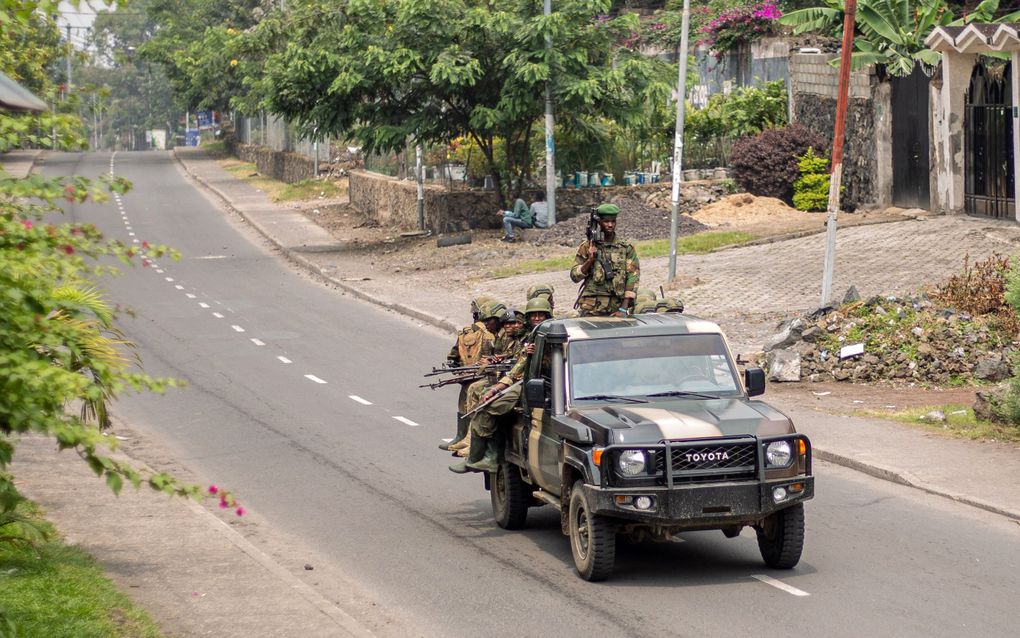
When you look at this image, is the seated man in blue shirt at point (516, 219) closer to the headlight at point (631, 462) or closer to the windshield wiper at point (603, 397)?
the windshield wiper at point (603, 397)

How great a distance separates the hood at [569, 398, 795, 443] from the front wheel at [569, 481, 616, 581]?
53 centimetres

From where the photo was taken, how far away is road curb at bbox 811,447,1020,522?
12266 millimetres

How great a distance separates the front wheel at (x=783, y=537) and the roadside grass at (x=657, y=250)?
66.9 ft

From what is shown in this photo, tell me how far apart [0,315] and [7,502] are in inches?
42.8

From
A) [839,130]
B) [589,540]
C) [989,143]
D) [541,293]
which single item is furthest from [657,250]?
[589,540]

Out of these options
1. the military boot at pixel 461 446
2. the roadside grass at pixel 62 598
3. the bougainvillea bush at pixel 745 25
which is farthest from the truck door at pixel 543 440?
the bougainvillea bush at pixel 745 25

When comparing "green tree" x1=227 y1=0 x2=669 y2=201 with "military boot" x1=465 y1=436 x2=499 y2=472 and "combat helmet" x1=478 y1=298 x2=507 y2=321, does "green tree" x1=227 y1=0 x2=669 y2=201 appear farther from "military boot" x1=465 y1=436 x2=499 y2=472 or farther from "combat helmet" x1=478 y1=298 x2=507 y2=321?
"military boot" x1=465 y1=436 x2=499 y2=472

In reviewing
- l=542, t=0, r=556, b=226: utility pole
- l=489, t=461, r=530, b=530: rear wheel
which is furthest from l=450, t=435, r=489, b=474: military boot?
l=542, t=0, r=556, b=226: utility pole

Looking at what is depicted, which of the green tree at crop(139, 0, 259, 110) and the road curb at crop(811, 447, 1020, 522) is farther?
the green tree at crop(139, 0, 259, 110)

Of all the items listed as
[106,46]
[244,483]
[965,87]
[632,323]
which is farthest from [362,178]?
[106,46]

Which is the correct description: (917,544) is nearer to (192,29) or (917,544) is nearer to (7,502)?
(7,502)

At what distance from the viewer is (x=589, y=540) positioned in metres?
10.0

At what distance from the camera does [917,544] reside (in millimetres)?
11289

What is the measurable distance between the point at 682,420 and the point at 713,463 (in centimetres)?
38
